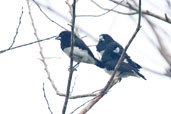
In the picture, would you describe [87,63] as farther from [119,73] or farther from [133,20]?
[133,20]

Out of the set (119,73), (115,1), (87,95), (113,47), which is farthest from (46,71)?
(113,47)

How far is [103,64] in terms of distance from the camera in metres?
5.91

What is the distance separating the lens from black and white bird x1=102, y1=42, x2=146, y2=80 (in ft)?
18.1

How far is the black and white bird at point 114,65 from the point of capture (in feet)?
18.1

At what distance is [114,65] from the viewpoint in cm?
572

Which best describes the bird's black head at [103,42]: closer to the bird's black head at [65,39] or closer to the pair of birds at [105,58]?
the pair of birds at [105,58]

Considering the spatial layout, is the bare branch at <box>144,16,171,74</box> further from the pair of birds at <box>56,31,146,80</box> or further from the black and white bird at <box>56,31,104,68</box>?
the black and white bird at <box>56,31,104,68</box>

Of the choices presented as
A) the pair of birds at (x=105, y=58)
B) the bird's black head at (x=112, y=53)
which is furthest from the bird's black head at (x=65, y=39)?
the bird's black head at (x=112, y=53)

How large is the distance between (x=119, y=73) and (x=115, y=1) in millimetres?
1784

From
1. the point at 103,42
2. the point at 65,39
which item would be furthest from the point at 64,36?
the point at 103,42

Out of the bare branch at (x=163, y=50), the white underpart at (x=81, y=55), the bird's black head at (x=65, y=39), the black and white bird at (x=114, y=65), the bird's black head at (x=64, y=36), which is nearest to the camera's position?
the bare branch at (x=163, y=50)

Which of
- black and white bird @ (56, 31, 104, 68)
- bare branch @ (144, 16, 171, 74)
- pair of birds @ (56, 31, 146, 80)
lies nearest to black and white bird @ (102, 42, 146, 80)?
pair of birds @ (56, 31, 146, 80)

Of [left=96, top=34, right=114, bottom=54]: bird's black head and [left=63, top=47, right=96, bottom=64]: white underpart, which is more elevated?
[left=63, top=47, right=96, bottom=64]: white underpart

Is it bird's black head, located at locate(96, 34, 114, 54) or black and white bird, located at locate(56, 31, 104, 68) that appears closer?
black and white bird, located at locate(56, 31, 104, 68)
